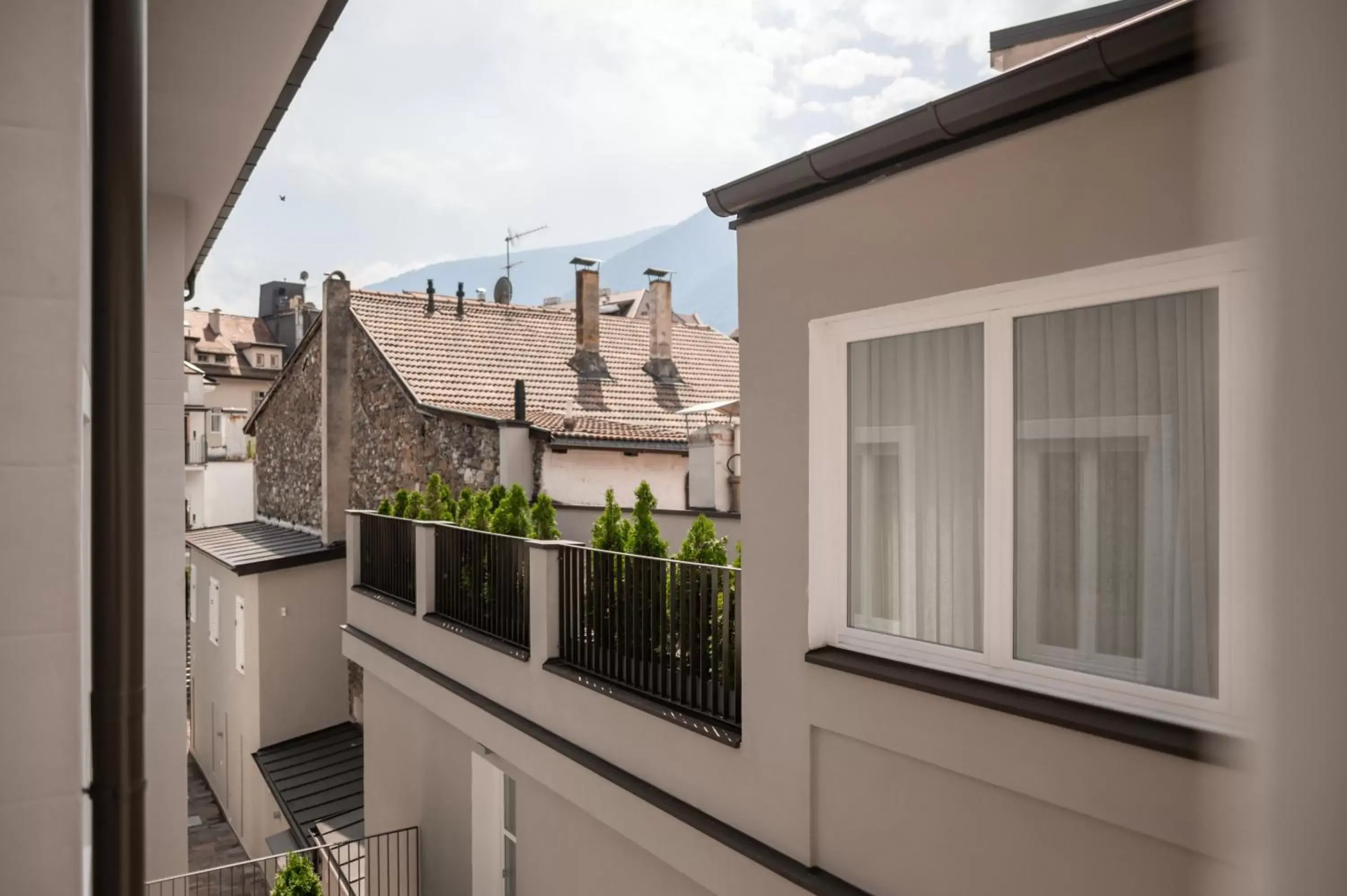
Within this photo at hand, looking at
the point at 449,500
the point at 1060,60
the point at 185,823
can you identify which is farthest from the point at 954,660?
the point at 449,500

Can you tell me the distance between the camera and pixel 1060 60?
287 centimetres

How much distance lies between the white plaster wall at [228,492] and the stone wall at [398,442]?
19635 mm

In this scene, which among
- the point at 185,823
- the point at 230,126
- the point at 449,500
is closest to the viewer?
the point at 230,126

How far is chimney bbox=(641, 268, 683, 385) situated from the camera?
55.8 feet

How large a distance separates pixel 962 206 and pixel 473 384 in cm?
1180

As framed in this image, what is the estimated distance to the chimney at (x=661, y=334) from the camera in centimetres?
1702

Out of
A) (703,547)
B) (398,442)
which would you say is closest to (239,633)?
(398,442)

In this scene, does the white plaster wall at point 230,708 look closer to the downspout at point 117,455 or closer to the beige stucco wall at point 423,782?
the beige stucco wall at point 423,782

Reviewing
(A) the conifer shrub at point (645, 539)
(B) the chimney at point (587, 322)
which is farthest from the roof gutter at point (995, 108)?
(B) the chimney at point (587, 322)

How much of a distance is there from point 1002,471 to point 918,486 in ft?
1.35

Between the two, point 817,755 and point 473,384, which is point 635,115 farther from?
point 473,384

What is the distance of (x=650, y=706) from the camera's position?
5133mm

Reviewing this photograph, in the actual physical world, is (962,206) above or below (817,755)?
above

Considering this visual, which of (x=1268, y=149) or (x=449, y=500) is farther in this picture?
(x=449, y=500)
